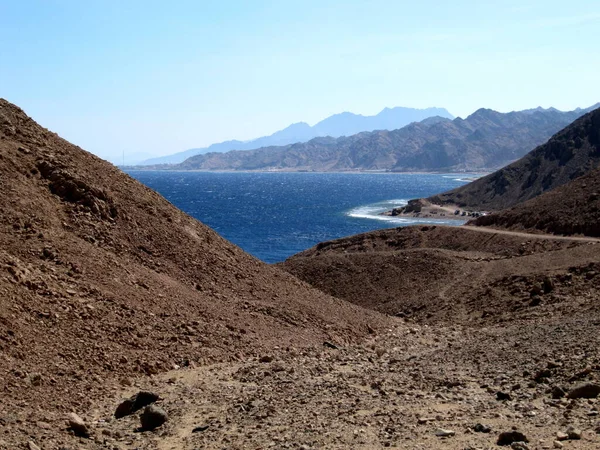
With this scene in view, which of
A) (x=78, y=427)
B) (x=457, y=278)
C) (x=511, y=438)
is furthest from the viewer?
(x=457, y=278)

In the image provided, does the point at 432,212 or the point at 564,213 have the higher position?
the point at 564,213

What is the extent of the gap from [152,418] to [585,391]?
7989 mm

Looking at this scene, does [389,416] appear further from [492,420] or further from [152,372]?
[152,372]

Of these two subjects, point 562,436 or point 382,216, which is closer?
point 562,436

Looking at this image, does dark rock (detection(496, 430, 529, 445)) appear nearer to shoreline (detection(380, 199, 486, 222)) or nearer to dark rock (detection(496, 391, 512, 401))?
dark rock (detection(496, 391, 512, 401))

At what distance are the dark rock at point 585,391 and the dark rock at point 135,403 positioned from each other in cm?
803

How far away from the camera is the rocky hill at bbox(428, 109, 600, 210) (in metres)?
134

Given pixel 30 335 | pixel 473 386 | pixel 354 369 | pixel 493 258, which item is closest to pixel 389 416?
pixel 473 386

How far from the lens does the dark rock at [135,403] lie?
13.3 meters

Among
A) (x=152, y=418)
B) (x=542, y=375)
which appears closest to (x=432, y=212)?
(x=542, y=375)

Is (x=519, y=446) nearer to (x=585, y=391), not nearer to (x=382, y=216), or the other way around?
(x=585, y=391)

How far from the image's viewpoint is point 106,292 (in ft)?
58.6

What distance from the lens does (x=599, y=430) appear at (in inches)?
415

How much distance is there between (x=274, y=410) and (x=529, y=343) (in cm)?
896
